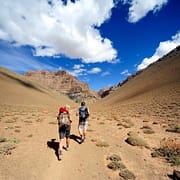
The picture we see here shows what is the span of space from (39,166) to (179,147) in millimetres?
6655

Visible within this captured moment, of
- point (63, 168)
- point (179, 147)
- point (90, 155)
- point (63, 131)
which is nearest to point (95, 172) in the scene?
point (63, 168)

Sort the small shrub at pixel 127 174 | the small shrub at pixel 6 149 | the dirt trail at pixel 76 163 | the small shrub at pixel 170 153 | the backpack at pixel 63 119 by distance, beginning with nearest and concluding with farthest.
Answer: the small shrub at pixel 127 174, the dirt trail at pixel 76 163, the small shrub at pixel 170 153, the backpack at pixel 63 119, the small shrub at pixel 6 149

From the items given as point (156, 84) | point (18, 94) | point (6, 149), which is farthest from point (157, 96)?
point (18, 94)

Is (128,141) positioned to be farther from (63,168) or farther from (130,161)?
(63,168)

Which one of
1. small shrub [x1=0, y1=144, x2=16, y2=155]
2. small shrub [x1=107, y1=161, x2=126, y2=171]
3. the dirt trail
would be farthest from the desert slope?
small shrub [x1=0, y1=144, x2=16, y2=155]

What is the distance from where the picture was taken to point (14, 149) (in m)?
10.1

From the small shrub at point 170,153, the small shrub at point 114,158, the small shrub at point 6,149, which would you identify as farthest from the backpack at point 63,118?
the small shrub at point 170,153

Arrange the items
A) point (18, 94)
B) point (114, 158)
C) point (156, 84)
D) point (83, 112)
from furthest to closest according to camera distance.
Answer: point (18, 94) < point (156, 84) < point (83, 112) < point (114, 158)

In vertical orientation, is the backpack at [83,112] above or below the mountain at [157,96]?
below

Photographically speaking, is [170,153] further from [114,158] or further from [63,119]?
[63,119]

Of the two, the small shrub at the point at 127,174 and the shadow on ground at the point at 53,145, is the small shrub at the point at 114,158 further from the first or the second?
the shadow on ground at the point at 53,145

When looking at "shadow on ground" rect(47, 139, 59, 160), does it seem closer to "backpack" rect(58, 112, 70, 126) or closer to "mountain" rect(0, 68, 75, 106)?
"backpack" rect(58, 112, 70, 126)

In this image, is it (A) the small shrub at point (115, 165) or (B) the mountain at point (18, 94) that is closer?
(A) the small shrub at point (115, 165)

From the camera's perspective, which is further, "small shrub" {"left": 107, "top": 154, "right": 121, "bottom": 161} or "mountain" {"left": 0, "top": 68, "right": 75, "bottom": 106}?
"mountain" {"left": 0, "top": 68, "right": 75, "bottom": 106}
